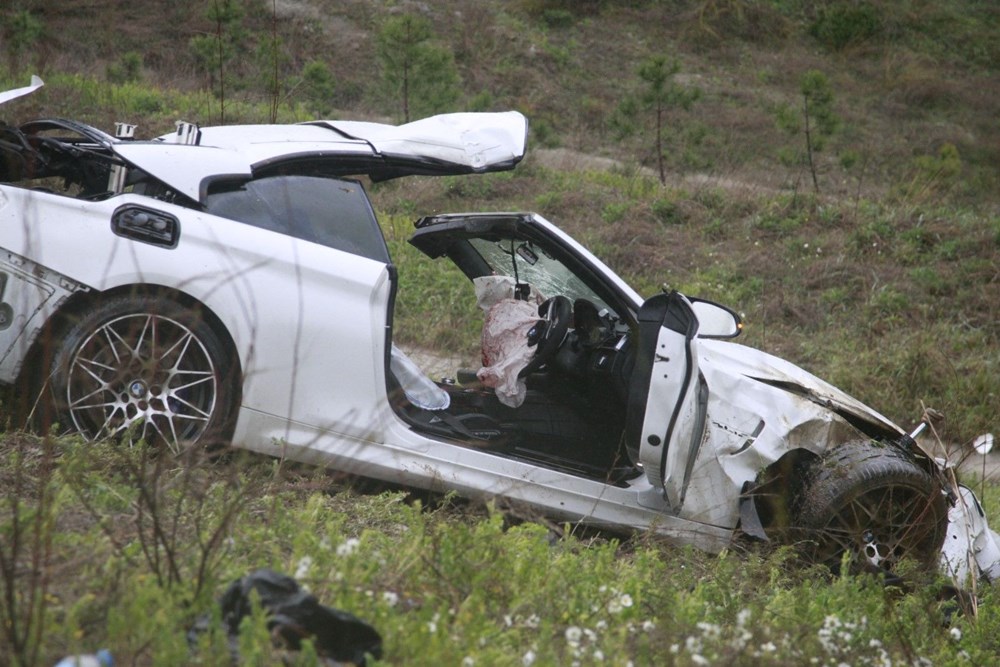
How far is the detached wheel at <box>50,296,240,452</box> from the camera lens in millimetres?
3605

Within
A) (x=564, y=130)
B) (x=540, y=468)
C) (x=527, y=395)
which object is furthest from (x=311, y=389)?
(x=564, y=130)

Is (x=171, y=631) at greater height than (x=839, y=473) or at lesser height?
greater

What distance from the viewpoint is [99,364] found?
357 centimetres

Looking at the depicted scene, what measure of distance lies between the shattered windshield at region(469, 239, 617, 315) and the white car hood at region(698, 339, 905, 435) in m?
0.55

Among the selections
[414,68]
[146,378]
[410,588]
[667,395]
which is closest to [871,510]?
[667,395]

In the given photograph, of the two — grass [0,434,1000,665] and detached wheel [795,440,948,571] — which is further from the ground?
grass [0,434,1000,665]

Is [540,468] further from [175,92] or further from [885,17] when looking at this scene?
[885,17]

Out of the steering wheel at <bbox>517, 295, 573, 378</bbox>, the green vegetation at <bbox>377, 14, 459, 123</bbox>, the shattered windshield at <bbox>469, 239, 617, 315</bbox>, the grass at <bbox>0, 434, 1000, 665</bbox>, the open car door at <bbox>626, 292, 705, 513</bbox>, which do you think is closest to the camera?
the grass at <bbox>0, 434, 1000, 665</bbox>

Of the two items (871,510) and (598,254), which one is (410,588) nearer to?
(871,510)

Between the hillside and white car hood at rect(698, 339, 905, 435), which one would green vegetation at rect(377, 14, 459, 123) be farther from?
white car hood at rect(698, 339, 905, 435)

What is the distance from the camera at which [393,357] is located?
457 centimetres

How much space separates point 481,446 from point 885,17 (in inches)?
1243

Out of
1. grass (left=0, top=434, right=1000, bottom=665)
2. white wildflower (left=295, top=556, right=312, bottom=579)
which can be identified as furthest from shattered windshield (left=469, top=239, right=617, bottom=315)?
white wildflower (left=295, top=556, right=312, bottom=579)

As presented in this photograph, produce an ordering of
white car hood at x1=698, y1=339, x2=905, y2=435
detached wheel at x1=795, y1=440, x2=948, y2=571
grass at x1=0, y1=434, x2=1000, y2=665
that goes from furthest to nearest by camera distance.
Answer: white car hood at x1=698, y1=339, x2=905, y2=435 < detached wheel at x1=795, y1=440, x2=948, y2=571 < grass at x1=0, y1=434, x2=1000, y2=665
